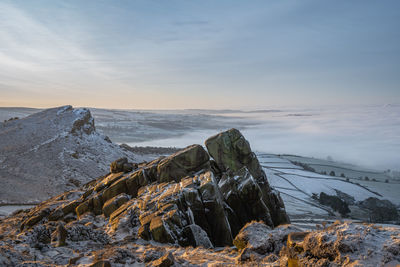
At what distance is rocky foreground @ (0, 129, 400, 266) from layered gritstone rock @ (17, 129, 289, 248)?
0.20 feet

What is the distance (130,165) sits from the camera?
24094 millimetres

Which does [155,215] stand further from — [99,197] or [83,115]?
[83,115]

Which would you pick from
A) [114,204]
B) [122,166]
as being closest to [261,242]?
[114,204]

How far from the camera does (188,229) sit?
13.1 metres

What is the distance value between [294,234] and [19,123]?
66.8 meters

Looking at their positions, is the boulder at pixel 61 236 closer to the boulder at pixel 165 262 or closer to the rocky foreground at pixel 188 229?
the rocky foreground at pixel 188 229

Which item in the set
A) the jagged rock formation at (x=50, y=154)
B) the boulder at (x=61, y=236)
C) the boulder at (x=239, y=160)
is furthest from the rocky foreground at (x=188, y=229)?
the jagged rock formation at (x=50, y=154)

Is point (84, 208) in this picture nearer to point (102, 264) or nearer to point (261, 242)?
point (102, 264)

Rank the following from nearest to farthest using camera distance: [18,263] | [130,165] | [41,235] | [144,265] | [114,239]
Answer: [18,263]
[144,265]
[41,235]
[114,239]
[130,165]

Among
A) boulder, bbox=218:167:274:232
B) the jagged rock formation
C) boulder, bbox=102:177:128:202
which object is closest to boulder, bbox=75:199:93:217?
boulder, bbox=102:177:128:202

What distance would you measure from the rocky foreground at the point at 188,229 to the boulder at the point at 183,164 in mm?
84

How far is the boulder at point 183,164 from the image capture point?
1909 cm

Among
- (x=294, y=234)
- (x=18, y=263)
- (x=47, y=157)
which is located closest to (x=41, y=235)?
(x=18, y=263)

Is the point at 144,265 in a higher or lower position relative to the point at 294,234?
lower
